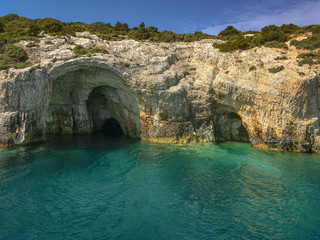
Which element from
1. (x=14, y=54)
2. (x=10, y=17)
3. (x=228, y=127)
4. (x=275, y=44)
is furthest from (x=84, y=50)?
(x=10, y=17)

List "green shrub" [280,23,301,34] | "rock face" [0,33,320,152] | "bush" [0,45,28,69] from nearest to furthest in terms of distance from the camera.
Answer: "rock face" [0,33,320,152], "bush" [0,45,28,69], "green shrub" [280,23,301,34]

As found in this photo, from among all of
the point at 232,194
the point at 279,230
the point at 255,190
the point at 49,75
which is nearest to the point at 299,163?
the point at 255,190

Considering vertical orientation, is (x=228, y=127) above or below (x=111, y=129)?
above

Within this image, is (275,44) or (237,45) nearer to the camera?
(275,44)


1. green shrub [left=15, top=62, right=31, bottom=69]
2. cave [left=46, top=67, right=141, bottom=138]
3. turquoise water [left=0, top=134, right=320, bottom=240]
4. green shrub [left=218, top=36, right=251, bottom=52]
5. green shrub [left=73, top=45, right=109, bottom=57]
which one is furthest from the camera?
green shrub [left=218, top=36, right=251, bottom=52]

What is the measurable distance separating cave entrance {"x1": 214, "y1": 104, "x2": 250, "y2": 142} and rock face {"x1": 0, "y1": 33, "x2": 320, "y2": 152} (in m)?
0.13

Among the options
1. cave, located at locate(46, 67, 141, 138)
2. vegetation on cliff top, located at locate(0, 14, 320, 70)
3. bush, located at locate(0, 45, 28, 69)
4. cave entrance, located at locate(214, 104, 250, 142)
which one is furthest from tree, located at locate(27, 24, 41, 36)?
cave entrance, located at locate(214, 104, 250, 142)

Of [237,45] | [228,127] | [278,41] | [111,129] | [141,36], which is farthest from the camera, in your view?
[141,36]

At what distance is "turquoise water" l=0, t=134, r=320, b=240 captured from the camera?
1032 cm

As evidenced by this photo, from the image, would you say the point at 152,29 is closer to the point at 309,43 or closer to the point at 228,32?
the point at 228,32

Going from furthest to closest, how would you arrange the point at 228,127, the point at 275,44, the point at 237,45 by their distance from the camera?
the point at 237,45
the point at 275,44
the point at 228,127

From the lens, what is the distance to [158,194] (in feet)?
45.0

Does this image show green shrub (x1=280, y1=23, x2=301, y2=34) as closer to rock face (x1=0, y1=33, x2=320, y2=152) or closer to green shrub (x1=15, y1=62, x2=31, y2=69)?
rock face (x1=0, y1=33, x2=320, y2=152)

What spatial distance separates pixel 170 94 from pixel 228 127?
9560 mm
